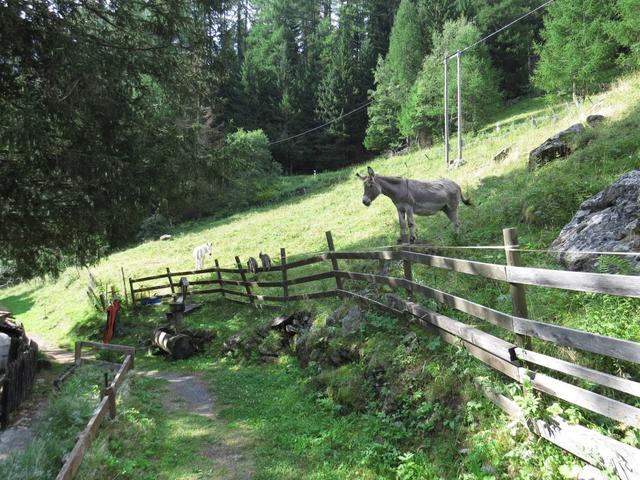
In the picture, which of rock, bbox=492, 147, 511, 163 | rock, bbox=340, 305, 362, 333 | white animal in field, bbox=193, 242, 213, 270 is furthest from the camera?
white animal in field, bbox=193, 242, 213, 270

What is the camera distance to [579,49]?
85.8 ft

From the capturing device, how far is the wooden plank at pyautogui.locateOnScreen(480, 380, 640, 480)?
264cm

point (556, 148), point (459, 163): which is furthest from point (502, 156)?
point (459, 163)

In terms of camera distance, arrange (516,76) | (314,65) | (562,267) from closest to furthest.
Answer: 1. (562,267)
2. (516,76)
3. (314,65)

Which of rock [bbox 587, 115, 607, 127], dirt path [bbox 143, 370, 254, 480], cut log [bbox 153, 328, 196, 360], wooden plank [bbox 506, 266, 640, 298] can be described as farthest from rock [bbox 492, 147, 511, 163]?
wooden plank [bbox 506, 266, 640, 298]

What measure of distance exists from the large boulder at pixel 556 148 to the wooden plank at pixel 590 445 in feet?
34.0

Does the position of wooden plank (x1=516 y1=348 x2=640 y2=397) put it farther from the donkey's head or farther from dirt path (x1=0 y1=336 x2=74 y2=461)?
dirt path (x1=0 y1=336 x2=74 y2=461)

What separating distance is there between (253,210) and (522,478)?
105 ft

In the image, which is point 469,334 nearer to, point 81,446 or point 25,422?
point 81,446

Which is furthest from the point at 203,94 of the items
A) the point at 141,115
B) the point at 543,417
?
the point at 543,417

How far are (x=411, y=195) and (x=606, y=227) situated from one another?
3597 mm

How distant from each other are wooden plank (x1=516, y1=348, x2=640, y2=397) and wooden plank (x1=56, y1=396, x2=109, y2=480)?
170 inches

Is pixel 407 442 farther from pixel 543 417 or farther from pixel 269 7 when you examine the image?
pixel 269 7

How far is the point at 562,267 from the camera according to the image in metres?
5.71
